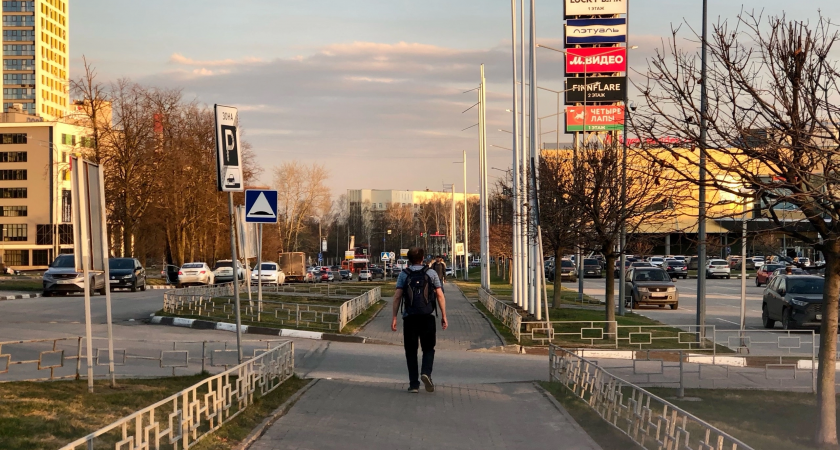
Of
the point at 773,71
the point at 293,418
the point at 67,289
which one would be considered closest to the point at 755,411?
the point at 773,71

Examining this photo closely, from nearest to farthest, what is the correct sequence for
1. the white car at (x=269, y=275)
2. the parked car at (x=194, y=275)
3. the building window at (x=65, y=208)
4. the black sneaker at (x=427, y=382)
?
the black sneaker at (x=427, y=382)
the parked car at (x=194, y=275)
the white car at (x=269, y=275)
the building window at (x=65, y=208)

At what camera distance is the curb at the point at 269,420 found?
25.2 ft

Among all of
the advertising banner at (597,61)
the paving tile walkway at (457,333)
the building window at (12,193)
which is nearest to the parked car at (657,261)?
the advertising banner at (597,61)

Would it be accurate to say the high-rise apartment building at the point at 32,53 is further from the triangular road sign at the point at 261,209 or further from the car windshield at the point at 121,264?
the triangular road sign at the point at 261,209

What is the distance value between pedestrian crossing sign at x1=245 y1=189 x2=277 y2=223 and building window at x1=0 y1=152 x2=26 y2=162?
109 meters

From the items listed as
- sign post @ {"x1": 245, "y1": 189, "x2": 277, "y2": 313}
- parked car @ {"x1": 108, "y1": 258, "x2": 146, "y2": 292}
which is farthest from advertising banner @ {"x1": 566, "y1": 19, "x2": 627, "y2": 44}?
parked car @ {"x1": 108, "y1": 258, "x2": 146, "y2": 292}

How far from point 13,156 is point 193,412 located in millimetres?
116016

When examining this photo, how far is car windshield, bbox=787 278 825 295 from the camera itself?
25.1 meters

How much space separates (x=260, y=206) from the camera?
545 inches

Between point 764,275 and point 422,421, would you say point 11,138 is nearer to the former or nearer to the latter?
point 764,275

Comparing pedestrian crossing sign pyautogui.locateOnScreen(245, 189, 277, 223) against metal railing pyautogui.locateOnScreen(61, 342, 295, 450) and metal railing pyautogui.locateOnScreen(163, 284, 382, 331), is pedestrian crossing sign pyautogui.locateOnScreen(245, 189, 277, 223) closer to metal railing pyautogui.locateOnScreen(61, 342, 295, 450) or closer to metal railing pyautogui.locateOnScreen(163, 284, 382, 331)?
metal railing pyautogui.locateOnScreen(61, 342, 295, 450)

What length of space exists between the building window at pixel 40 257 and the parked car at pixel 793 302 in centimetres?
10290

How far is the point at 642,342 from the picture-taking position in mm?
19797

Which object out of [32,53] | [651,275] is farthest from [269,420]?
[32,53]
